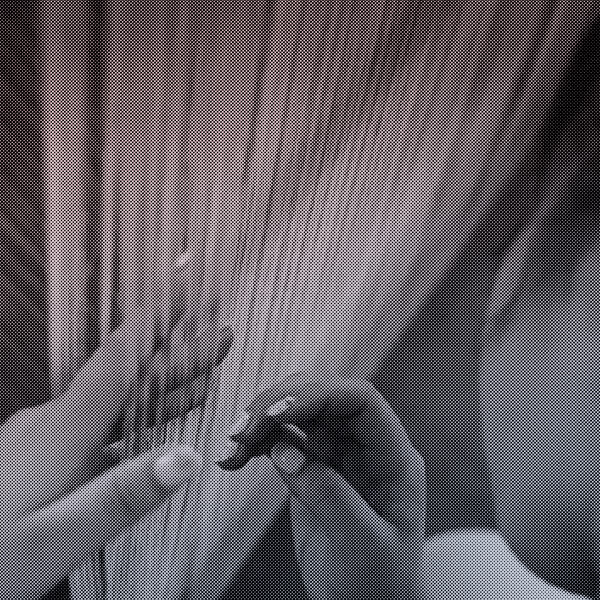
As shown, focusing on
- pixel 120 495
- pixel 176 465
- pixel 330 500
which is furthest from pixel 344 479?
pixel 120 495

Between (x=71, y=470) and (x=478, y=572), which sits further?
(x=478, y=572)

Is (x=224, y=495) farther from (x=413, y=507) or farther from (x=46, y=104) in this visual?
(x=46, y=104)

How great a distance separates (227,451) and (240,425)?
6 centimetres

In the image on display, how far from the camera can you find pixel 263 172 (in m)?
1.18

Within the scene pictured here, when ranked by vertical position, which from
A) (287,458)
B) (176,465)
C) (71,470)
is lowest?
(287,458)

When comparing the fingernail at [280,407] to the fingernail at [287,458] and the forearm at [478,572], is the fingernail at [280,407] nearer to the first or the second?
the fingernail at [287,458]

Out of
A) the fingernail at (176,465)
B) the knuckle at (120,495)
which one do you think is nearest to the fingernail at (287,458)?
the fingernail at (176,465)

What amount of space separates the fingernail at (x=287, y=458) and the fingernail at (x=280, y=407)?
0.06 m

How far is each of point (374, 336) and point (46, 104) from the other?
74 cm

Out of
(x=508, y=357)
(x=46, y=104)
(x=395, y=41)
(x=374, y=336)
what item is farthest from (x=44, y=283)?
→ (x=508, y=357)

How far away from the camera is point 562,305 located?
1.27 meters

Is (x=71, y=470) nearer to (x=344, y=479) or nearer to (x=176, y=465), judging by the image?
(x=176, y=465)

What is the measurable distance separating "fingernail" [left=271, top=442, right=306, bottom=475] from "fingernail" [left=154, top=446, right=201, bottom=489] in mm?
154

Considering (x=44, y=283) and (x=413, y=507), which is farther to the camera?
(x=413, y=507)
